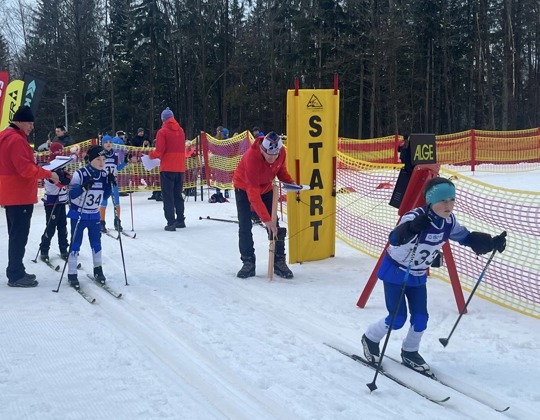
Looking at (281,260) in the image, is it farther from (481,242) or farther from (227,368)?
(481,242)

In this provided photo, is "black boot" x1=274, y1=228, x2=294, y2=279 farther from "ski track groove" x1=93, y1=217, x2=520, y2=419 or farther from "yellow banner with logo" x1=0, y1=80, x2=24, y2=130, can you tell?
"yellow banner with logo" x1=0, y1=80, x2=24, y2=130

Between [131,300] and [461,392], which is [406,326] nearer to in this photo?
[461,392]

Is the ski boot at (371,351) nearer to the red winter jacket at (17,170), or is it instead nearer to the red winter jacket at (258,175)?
the red winter jacket at (258,175)

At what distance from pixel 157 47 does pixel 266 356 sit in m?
41.4

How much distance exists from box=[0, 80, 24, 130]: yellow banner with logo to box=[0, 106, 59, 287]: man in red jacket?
6.61m

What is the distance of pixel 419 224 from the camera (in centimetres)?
423

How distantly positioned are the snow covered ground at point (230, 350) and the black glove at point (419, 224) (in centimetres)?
114

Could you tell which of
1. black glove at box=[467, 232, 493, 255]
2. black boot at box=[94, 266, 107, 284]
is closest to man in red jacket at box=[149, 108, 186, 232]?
black boot at box=[94, 266, 107, 284]

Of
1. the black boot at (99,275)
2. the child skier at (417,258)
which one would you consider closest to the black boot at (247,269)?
the black boot at (99,275)

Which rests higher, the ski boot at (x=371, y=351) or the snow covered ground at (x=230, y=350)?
the ski boot at (x=371, y=351)

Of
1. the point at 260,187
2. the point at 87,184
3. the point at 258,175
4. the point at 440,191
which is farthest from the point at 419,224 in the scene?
the point at 87,184

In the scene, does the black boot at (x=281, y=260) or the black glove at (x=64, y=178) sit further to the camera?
the black boot at (x=281, y=260)

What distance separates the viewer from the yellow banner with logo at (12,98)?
1328 centimetres

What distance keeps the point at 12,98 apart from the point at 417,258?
11550mm
